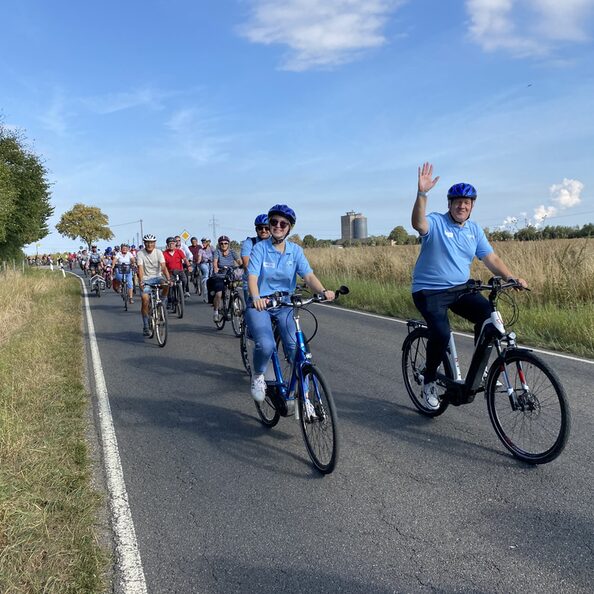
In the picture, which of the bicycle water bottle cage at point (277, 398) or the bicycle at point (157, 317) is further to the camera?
the bicycle at point (157, 317)

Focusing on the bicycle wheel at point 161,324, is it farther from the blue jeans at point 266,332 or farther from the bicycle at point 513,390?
the bicycle at point 513,390

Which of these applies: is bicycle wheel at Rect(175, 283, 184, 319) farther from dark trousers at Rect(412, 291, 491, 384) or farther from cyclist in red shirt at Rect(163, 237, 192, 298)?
dark trousers at Rect(412, 291, 491, 384)

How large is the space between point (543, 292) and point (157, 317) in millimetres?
8384

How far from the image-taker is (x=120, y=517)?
3496 millimetres

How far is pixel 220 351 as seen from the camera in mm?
9070

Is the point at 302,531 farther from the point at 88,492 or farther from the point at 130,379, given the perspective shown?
the point at 130,379

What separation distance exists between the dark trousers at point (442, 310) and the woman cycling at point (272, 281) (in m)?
1.00

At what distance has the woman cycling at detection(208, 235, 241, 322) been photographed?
11.4 m

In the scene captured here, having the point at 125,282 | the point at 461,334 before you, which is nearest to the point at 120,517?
the point at 461,334

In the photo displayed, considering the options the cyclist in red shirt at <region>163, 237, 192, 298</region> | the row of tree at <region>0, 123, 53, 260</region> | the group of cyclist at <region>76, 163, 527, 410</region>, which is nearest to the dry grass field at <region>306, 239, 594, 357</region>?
the group of cyclist at <region>76, 163, 527, 410</region>

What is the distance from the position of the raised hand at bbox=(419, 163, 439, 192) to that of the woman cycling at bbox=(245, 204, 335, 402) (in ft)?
3.83

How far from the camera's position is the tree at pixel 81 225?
9038 centimetres

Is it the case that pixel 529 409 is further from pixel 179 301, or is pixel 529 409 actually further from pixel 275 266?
pixel 179 301

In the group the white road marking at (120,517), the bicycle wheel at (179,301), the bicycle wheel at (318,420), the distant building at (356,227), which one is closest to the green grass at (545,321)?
the bicycle wheel at (179,301)
